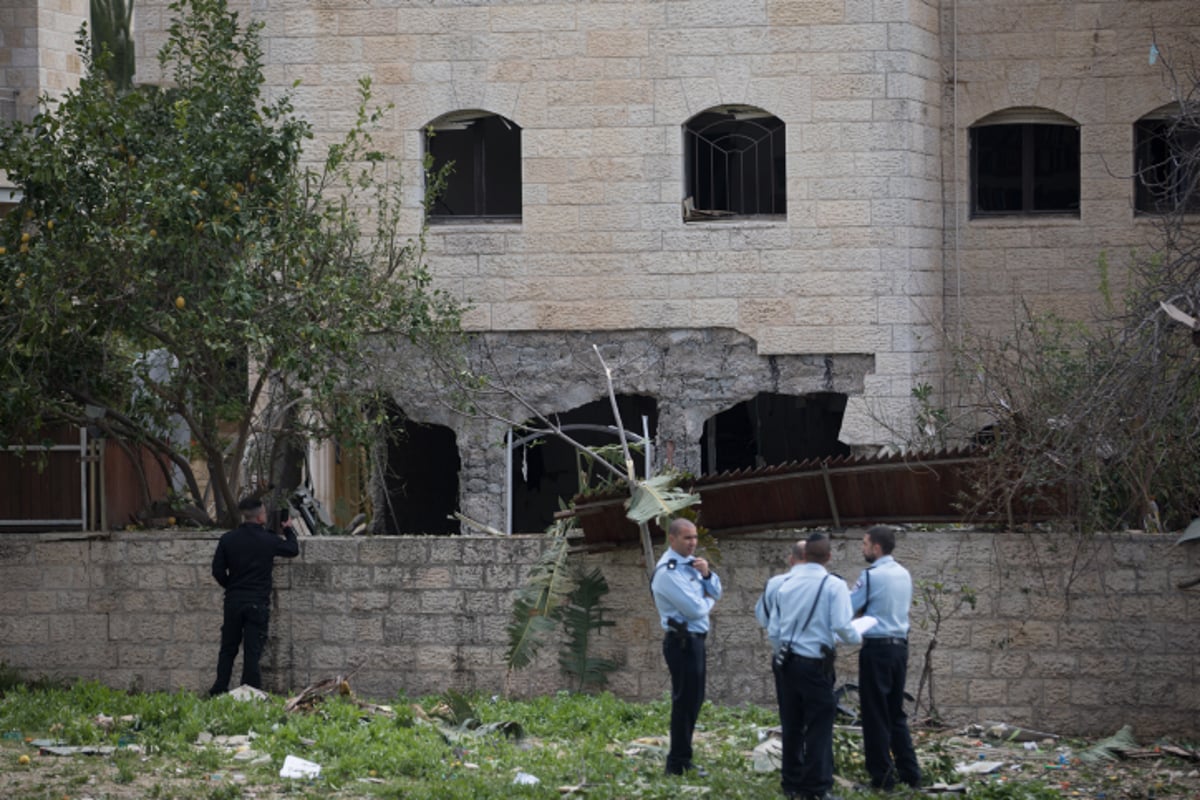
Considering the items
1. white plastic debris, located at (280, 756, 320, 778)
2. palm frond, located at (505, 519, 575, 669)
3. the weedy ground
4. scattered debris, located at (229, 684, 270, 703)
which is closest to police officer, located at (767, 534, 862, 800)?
the weedy ground

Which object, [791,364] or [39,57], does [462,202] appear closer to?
[791,364]

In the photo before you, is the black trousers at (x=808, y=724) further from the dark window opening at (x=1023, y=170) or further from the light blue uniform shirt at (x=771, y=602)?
the dark window opening at (x=1023, y=170)

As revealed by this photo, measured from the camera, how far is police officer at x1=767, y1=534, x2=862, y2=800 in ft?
35.2

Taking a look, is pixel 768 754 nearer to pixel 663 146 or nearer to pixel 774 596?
pixel 774 596

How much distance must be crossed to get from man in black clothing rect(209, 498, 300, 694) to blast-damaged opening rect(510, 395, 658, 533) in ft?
23.0

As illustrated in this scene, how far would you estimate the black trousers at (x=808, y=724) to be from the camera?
10711 millimetres

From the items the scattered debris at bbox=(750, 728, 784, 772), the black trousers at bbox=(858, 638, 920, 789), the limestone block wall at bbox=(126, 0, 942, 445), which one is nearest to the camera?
the black trousers at bbox=(858, 638, 920, 789)

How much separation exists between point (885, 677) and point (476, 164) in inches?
367

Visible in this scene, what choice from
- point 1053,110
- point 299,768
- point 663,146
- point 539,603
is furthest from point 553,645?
point 1053,110

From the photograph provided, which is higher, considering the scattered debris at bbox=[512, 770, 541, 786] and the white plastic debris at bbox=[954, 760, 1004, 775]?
the scattered debris at bbox=[512, 770, 541, 786]

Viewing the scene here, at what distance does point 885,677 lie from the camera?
37.2 ft

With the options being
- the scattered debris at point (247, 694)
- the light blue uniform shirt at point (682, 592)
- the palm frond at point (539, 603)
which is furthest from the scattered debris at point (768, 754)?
the scattered debris at point (247, 694)

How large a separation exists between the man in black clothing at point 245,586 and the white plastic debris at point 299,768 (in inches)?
101

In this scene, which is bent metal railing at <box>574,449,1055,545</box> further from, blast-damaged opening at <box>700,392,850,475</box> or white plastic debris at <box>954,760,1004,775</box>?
blast-damaged opening at <box>700,392,850,475</box>
